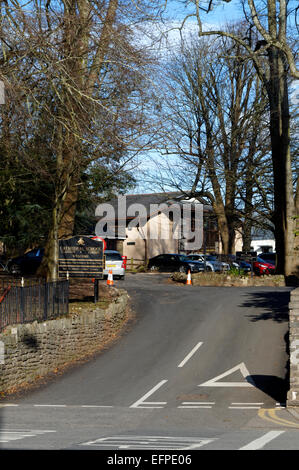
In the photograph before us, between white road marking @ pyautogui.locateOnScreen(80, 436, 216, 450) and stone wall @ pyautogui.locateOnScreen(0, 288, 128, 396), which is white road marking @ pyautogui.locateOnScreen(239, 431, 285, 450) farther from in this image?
stone wall @ pyautogui.locateOnScreen(0, 288, 128, 396)

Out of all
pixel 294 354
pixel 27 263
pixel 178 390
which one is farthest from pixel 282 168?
pixel 294 354

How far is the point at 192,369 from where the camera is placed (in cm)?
1681

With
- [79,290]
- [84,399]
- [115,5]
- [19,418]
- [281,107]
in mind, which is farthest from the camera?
[281,107]

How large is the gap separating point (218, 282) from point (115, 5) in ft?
57.3

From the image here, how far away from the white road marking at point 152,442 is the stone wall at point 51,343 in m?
5.85

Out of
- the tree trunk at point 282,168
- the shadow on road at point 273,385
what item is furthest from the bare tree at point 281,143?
the shadow on road at point 273,385

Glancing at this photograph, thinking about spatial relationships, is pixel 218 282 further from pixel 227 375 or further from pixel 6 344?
pixel 6 344

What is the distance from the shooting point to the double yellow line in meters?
11.0

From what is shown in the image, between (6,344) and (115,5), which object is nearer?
(6,344)

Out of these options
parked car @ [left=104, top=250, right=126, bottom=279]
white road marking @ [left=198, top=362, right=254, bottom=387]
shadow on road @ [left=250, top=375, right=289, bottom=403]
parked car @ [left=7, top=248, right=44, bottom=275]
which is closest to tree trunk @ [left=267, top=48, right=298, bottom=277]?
parked car @ [left=104, top=250, right=126, bottom=279]

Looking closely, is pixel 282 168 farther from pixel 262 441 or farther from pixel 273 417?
pixel 262 441
